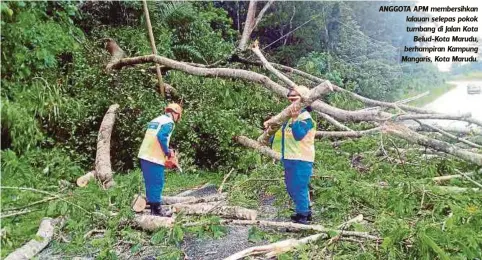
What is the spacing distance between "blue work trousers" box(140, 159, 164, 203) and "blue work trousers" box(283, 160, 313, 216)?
104 cm

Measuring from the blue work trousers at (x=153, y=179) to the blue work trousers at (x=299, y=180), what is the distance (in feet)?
3.40

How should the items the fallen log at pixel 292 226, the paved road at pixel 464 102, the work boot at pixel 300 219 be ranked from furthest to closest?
the paved road at pixel 464 102
the work boot at pixel 300 219
the fallen log at pixel 292 226

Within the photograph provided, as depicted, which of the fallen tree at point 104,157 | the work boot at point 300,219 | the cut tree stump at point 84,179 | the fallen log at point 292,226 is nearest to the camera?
the fallen log at point 292,226

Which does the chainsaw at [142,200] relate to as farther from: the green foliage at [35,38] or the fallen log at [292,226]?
the green foliage at [35,38]

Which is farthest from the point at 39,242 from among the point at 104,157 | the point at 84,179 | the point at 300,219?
the point at 300,219

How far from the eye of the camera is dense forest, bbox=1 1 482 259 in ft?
11.4

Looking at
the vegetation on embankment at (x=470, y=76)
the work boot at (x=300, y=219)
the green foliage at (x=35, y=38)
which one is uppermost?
the green foliage at (x=35, y=38)

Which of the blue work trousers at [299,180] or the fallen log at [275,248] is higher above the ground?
the blue work trousers at [299,180]

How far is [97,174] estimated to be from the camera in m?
5.02

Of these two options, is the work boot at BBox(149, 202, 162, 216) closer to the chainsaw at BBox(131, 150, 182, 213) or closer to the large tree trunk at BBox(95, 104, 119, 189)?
the chainsaw at BBox(131, 150, 182, 213)

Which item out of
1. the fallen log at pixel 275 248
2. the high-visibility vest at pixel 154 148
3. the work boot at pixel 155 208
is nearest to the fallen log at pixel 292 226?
the fallen log at pixel 275 248

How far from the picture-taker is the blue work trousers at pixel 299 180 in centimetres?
371

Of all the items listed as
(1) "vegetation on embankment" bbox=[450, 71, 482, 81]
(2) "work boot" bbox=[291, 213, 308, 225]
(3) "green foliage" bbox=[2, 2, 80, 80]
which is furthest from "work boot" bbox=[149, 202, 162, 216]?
(1) "vegetation on embankment" bbox=[450, 71, 482, 81]

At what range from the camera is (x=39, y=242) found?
3.58 meters
